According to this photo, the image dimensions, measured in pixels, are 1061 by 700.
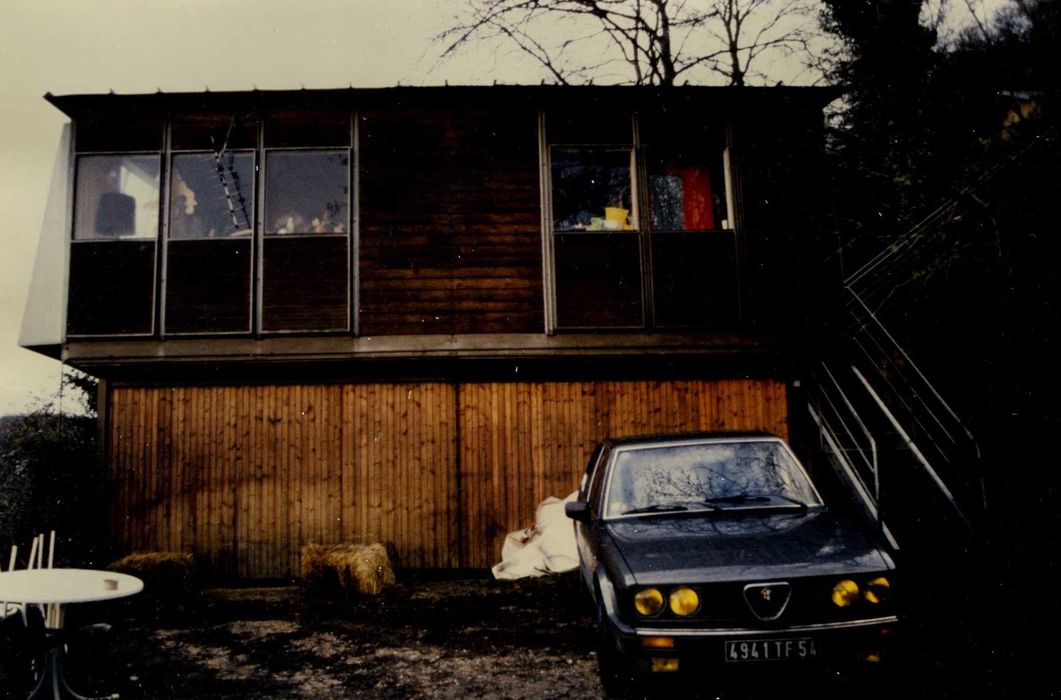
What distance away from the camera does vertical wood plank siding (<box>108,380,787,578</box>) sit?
10492mm

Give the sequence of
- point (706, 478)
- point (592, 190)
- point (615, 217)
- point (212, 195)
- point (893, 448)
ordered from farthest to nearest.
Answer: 1. point (592, 190)
2. point (615, 217)
3. point (212, 195)
4. point (893, 448)
5. point (706, 478)

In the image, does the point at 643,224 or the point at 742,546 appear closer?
the point at 742,546

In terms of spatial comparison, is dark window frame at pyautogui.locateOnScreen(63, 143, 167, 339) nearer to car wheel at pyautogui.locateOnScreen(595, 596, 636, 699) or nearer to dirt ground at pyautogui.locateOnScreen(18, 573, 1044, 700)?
dirt ground at pyautogui.locateOnScreen(18, 573, 1044, 700)

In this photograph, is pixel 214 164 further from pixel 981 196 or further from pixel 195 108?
pixel 981 196

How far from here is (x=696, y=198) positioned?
11.2 metres

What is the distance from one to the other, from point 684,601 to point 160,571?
728 centimetres

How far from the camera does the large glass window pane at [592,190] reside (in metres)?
11.0

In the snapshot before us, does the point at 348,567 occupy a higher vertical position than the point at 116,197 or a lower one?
lower

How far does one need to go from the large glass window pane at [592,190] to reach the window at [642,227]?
0.01m

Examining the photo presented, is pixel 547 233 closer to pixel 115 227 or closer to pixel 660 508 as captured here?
pixel 660 508

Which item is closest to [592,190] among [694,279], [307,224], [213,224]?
[694,279]

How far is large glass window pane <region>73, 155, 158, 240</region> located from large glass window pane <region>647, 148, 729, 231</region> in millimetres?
7189

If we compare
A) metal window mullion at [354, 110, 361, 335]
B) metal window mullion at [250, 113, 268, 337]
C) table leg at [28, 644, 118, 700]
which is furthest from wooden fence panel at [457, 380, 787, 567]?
table leg at [28, 644, 118, 700]

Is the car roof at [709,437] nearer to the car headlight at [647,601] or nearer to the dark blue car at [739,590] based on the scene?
the dark blue car at [739,590]
